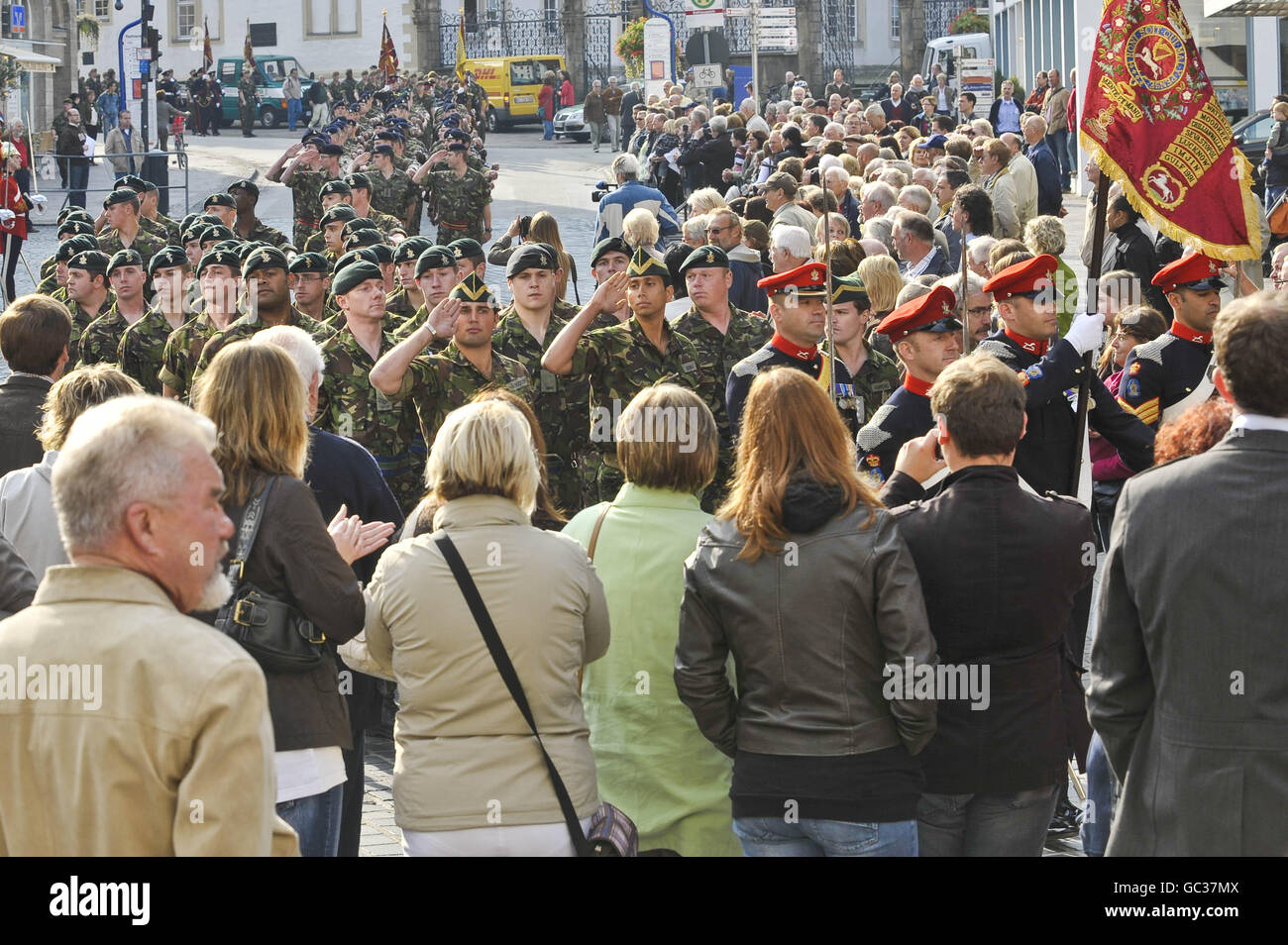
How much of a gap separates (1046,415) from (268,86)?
5422 cm

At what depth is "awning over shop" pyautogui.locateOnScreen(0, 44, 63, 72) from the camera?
144 ft

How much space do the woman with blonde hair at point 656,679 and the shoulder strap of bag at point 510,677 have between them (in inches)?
19.6

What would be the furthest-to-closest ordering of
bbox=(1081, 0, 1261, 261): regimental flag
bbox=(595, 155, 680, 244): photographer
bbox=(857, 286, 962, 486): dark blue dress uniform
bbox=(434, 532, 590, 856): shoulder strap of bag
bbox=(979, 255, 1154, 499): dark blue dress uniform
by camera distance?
bbox=(595, 155, 680, 244): photographer
bbox=(1081, 0, 1261, 261): regimental flag
bbox=(979, 255, 1154, 499): dark blue dress uniform
bbox=(857, 286, 962, 486): dark blue dress uniform
bbox=(434, 532, 590, 856): shoulder strap of bag

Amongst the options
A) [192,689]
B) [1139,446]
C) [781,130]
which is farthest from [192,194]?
[192,689]

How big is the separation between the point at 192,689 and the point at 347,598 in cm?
165

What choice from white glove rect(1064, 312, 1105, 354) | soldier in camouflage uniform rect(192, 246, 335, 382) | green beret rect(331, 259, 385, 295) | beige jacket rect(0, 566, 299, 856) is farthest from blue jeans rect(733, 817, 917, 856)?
soldier in camouflage uniform rect(192, 246, 335, 382)

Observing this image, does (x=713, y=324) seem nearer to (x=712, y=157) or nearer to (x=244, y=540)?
(x=244, y=540)

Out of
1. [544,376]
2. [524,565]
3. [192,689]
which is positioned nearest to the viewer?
[192,689]

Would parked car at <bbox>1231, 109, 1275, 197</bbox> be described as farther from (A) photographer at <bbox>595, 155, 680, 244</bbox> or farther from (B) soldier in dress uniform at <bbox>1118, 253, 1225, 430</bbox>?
(B) soldier in dress uniform at <bbox>1118, 253, 1225, 430</bbox>

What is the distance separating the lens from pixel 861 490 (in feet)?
15.1

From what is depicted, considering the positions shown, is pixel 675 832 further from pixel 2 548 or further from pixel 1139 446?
pixel 1139 446

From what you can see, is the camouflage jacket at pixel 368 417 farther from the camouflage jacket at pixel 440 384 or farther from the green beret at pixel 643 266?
the green beret at pixel 643 266

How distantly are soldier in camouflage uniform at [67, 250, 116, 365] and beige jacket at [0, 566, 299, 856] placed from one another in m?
8.45

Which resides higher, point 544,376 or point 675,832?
point 544,376
